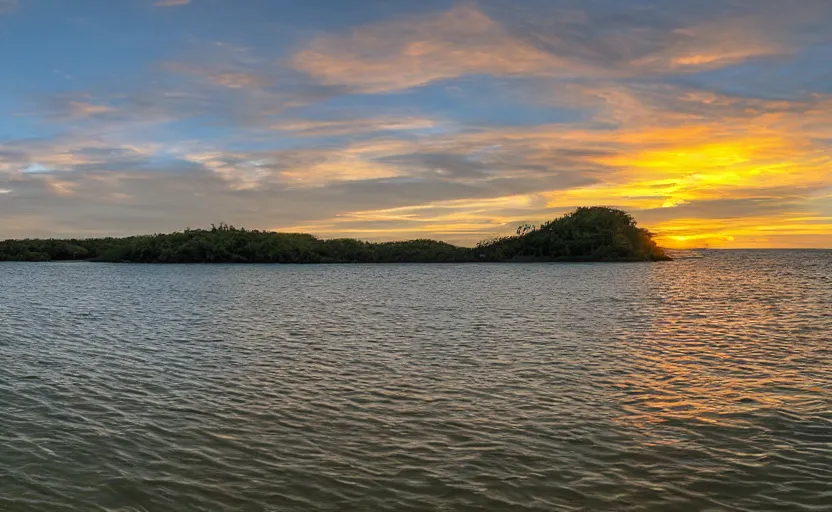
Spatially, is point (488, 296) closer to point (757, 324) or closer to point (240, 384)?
point (757, 324)

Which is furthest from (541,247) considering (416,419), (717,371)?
(416,419)

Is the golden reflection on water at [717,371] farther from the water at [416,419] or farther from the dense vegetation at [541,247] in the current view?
the dense vegetation at [541,247]

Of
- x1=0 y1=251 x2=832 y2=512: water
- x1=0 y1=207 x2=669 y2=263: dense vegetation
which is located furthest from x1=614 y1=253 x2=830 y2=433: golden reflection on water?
x1=0 y1=207 x2=669 y2=263: dense vegetation

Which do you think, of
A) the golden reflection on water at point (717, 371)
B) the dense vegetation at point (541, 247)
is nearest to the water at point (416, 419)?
the golden reflection on water at point (717, 371)

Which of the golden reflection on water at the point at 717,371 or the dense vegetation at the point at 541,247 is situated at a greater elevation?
the dense vegetation at the point at 541,247

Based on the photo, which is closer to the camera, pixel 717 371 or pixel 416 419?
pixel 416 419

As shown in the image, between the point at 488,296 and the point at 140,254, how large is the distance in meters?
166

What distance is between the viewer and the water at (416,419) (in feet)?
39.3

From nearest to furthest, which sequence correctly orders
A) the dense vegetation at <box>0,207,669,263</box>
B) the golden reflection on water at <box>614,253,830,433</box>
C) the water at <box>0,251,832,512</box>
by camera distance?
the water at <box>0,251,832,512</box> < the golden reflection on water at <box>614,253,830,433</box> < the dense vegetation at <box>0,207,669,263</box>

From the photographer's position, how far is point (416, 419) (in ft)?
55.2

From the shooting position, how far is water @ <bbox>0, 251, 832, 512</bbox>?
39.3 feet

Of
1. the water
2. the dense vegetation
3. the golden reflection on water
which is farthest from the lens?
the dense vegetation

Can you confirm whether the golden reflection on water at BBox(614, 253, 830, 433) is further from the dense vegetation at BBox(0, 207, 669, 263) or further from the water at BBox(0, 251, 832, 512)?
the dense vegetation at BBox(0, 207, 669, 263)

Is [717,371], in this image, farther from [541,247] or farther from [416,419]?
[541,247]
